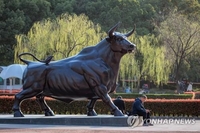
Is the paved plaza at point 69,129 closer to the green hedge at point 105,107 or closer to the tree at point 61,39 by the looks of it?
the green hedge at point 105,107

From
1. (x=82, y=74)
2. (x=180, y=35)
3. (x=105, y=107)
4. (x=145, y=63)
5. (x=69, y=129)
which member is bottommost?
(x=105, y=107)

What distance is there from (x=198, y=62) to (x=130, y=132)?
144ft

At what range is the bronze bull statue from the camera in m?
14.4

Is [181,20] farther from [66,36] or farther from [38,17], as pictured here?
[38,17]

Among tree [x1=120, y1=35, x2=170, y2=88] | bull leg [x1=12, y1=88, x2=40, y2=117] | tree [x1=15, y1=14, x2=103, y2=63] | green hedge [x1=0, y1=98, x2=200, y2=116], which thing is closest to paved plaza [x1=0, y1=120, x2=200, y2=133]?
bull leg [x1=12, y1=88, x2=40, y2=117]

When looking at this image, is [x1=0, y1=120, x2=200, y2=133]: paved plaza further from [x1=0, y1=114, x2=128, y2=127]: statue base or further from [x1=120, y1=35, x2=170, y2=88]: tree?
[x1=120, y1=35, x2=170, y2=88]: tree

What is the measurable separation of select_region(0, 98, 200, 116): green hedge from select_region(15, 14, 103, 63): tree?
50.5ft

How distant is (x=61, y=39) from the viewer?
37.0 meters

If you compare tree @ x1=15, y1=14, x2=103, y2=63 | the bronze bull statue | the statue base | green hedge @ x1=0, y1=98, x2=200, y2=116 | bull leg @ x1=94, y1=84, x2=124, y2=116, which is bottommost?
green hedge @ x1=0, y1=98, x2=200, y2=116

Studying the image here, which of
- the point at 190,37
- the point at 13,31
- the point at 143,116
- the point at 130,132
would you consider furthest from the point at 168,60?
the point at 130,132

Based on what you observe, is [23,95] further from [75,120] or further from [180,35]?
[180,35]

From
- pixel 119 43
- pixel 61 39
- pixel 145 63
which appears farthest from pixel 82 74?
pixel 145 63

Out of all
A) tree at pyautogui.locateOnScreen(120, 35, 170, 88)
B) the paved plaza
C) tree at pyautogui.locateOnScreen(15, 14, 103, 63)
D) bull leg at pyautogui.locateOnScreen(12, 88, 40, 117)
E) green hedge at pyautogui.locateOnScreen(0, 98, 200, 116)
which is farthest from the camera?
tree at pyautogui.locateOnScreen(120, 35, 170, 88)

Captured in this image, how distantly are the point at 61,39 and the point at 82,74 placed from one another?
22710mm
